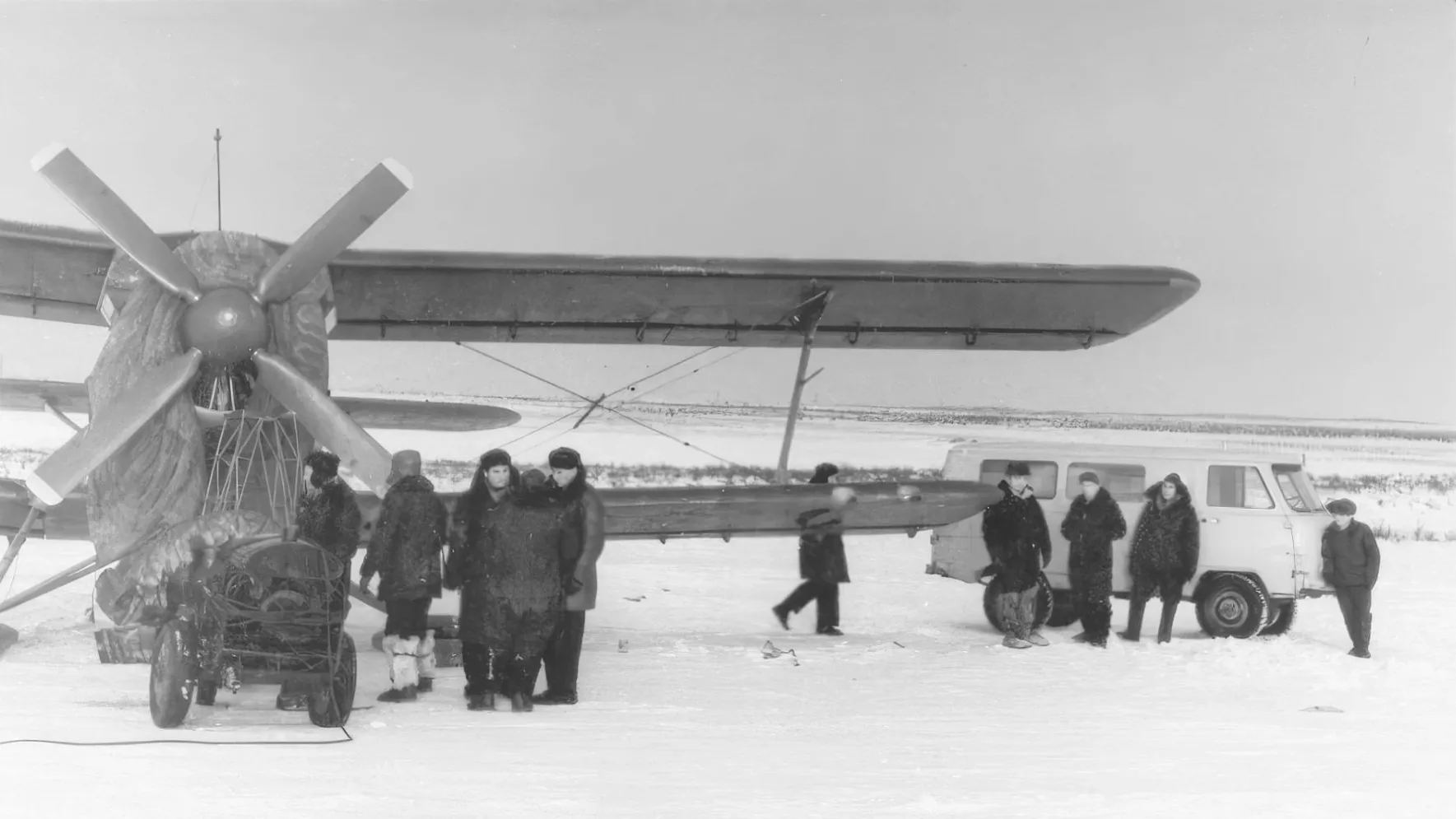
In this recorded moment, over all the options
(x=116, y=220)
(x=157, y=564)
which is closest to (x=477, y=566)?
(x=157, y=564)

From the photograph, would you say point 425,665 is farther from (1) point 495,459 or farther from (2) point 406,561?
(1) point 495,459

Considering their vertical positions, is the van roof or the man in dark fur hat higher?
the van roof

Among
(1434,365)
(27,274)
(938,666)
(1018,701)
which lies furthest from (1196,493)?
(1434,365)

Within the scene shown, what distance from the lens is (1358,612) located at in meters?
9.44

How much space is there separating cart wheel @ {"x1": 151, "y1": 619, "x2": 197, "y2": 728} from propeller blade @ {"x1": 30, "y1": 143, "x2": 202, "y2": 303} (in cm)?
243

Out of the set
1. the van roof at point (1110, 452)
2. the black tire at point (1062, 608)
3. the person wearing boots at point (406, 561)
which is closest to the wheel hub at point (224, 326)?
the person wearing boots at point (406, 561)

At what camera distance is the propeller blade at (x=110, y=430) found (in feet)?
22.5

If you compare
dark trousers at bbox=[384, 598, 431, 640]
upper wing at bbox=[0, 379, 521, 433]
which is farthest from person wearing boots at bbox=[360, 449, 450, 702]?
upper wing at bbox=[0, 379, 521, 433]

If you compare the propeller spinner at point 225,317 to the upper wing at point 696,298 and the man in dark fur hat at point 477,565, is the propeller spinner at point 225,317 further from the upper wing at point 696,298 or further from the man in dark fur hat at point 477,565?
the upper wing at point 696,298

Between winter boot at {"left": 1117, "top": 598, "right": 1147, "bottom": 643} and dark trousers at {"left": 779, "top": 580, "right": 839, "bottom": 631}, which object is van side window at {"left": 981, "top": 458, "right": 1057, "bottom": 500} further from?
dark trousers at {"left": 779, "top": 580, "right": 839, "bottom": 631}

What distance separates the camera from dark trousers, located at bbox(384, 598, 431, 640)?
22.6 ft

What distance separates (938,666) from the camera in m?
8.79

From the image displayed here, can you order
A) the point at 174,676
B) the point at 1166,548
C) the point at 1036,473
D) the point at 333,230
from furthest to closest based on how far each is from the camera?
the point at 1036,473
the point at 1166,548
the point at 333,230
the point at 174,676

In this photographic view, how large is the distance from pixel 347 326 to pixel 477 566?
4265 mm
